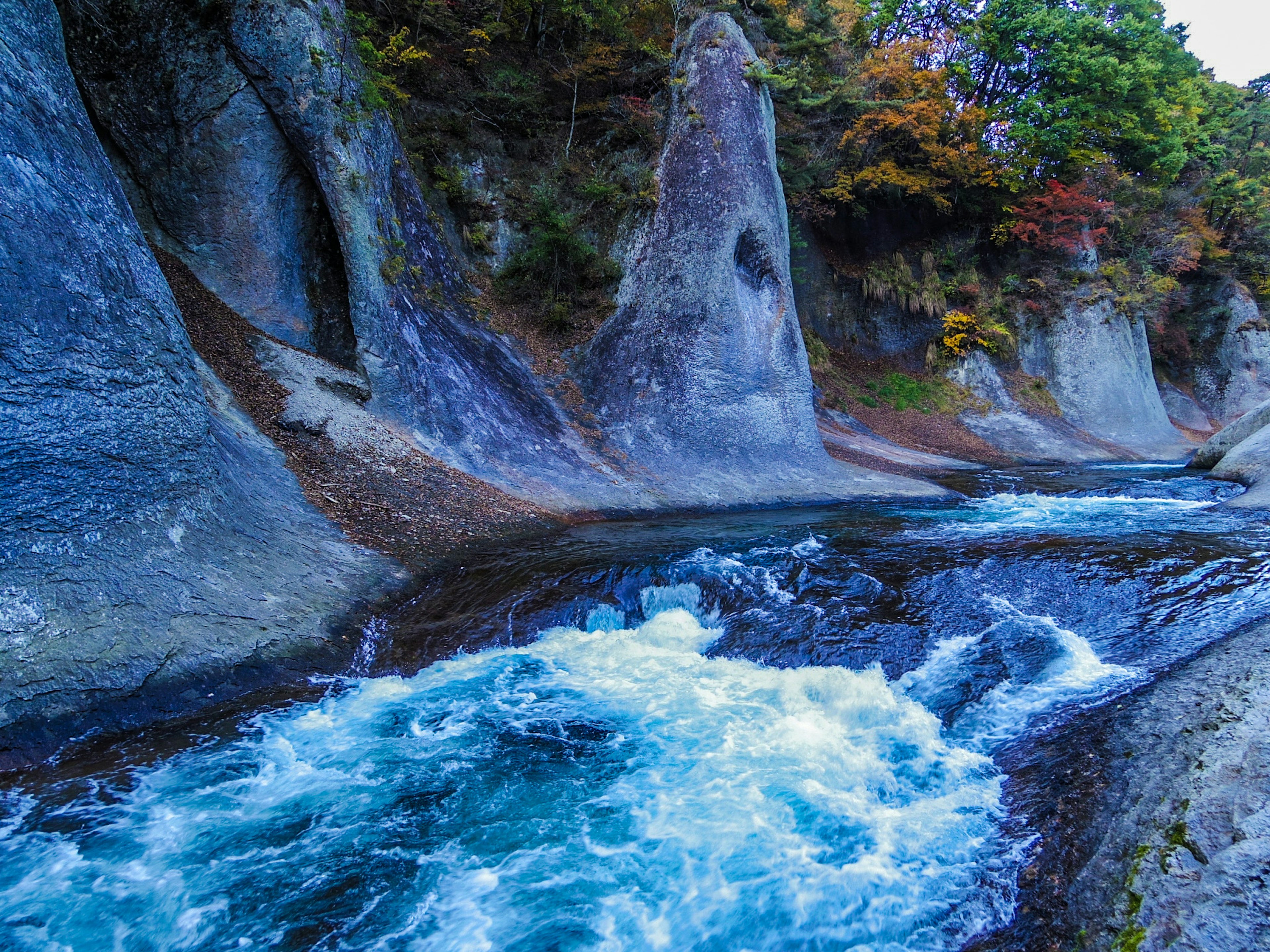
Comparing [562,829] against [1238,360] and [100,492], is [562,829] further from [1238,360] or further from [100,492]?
[1238,360]

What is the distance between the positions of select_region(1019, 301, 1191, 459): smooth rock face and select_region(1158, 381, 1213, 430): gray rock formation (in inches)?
241

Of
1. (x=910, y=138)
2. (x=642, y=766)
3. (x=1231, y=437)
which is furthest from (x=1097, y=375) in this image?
(x=642, y=766)

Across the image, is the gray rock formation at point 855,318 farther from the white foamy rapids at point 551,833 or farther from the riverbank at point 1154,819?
the riverbank at point 1154,819

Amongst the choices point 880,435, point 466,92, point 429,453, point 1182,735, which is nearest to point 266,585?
point 429,453

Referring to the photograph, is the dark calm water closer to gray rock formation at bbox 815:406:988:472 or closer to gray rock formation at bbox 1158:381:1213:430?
gray rock formation at bbox 815:406:988:472

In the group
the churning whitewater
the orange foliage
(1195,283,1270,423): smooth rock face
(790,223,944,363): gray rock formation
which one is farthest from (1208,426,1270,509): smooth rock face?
(1195,283,1270,423): smooth rock face

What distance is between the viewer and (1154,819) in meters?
3.28

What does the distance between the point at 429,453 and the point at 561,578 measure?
421 cm

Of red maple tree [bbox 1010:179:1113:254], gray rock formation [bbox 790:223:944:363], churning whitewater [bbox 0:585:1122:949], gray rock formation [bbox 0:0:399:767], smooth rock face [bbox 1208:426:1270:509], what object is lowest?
churning whitewater [bbox 0:585:1122:949]

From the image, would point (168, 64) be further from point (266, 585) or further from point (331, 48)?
point (266, 585)

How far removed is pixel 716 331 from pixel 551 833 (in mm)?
12181

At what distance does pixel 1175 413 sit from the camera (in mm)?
30219

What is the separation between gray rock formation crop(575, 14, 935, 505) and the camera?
14.2 m

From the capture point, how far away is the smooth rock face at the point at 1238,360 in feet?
97.5
